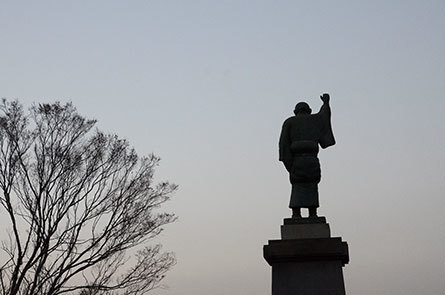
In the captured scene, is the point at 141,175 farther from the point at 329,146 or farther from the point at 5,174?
the point at 329,146

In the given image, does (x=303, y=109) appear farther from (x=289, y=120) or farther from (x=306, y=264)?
(x=306, y=264)

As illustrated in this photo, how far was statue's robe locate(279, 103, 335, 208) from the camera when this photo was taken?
9054 mm

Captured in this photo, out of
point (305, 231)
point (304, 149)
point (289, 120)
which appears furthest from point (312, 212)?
point (289, 120)

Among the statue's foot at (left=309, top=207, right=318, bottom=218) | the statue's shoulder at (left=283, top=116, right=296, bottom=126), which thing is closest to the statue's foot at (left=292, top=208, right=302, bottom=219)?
the statue's foot at (left=309, top=207, right=318, bottom=218)

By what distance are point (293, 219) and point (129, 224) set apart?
18.8ft

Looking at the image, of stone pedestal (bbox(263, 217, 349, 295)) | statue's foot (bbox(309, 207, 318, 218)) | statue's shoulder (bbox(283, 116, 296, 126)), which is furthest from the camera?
statue's shoulder (bbox(283, 116, 296, 126))

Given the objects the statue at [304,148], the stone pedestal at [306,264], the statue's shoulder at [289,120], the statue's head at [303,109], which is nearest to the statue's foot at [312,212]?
the statue at [304,148]

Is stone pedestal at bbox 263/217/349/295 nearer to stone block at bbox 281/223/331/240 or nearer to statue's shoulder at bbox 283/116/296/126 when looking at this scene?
stone block at bbox 281/223/331/240

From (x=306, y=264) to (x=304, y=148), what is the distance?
1785mm

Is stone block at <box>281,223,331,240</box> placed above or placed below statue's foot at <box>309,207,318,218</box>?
below

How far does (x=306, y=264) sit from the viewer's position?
28.1 ft

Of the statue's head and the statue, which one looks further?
the statue's head

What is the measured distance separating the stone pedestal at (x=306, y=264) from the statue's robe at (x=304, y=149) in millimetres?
698

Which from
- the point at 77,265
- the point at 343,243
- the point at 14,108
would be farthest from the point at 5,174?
the point at 343,243
